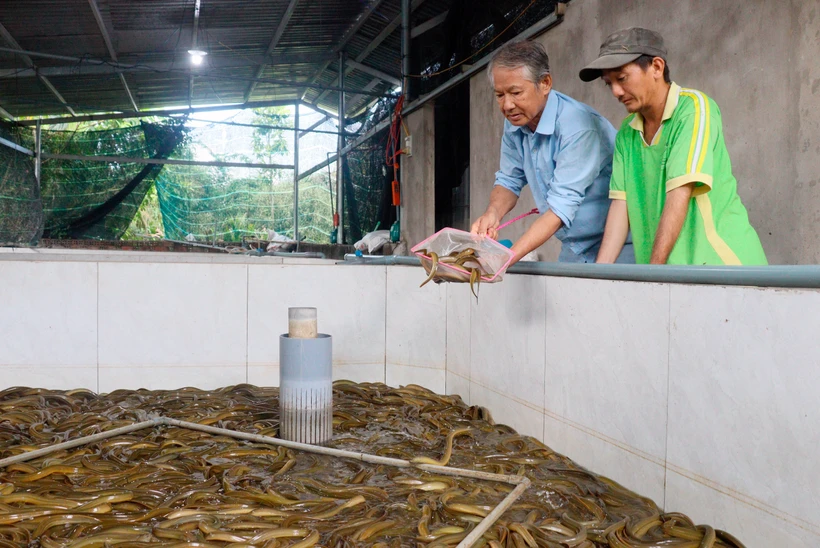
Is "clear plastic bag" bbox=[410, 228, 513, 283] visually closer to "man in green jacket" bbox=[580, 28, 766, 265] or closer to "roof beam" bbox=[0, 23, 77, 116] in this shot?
"man in green jacket" bbox=[580, 28, 766, 265]

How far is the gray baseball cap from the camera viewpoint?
224 centimetres

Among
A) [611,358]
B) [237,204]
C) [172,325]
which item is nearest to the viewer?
[611,358]

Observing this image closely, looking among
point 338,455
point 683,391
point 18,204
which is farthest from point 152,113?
point 683,391

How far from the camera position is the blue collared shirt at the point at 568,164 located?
2551mm

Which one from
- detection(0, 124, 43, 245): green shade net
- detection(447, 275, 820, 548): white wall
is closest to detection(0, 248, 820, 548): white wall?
detection(447, 275, 820, 548): white wall

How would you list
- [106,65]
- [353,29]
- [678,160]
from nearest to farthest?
1. [678,160]
2. [106,65]
3. [353,29]

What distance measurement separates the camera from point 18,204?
360 inches

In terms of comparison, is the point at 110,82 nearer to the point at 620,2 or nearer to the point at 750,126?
the point at 620,2

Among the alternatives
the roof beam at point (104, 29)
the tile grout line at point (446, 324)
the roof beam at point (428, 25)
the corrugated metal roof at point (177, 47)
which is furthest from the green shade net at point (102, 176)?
the tile grout line at point (446, 324)

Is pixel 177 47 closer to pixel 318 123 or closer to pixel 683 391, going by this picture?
pixel 318 123

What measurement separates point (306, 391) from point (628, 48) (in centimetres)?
194

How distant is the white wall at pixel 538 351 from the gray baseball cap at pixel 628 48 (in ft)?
2.55

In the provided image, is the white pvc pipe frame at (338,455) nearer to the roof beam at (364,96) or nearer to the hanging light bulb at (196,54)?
the hanging light bulb at (196,54)

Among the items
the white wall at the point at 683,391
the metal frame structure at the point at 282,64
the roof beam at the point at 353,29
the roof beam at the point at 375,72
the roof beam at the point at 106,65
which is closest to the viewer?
the white wall at the point at 683,391
